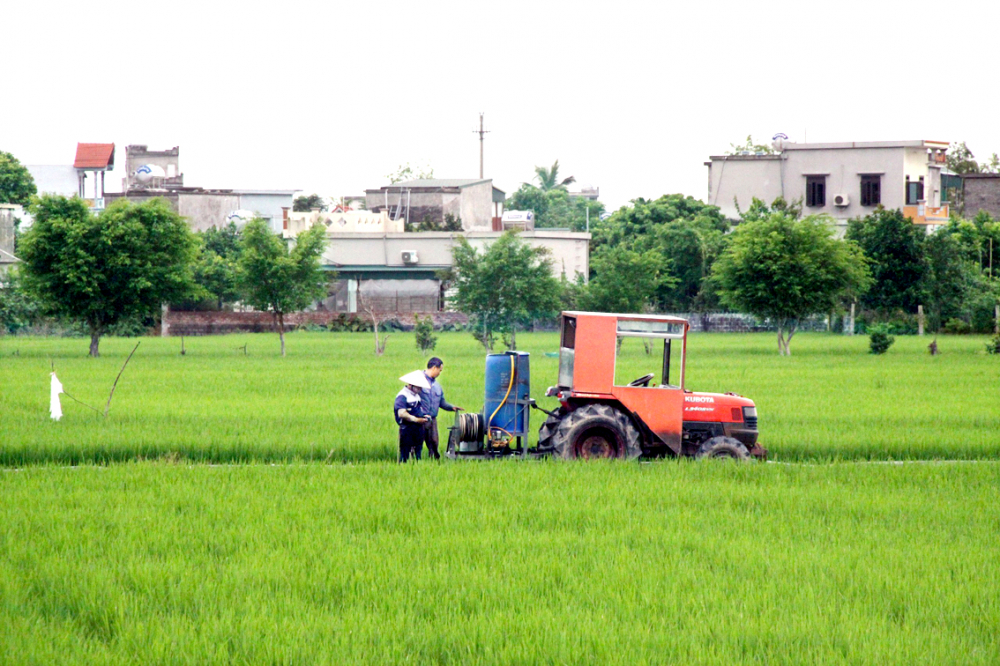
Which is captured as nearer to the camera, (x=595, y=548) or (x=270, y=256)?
(x=595, y=548)

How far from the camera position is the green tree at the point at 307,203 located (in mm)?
92188

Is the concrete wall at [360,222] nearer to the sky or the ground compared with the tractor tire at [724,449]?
nearer to the sky

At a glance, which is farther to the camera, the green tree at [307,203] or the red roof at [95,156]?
the red roof at [95,156]

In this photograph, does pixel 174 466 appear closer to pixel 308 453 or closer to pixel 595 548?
pixel 308 453

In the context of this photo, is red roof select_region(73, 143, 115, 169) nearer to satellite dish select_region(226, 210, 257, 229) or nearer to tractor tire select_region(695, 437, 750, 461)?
satellite dish select_region(226, 210, 257, 229)

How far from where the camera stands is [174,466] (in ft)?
47.2

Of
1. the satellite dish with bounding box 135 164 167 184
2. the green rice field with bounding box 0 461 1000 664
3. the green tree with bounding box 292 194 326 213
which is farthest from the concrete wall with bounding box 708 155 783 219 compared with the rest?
the green rice field with bounding box 0 461 1000 664

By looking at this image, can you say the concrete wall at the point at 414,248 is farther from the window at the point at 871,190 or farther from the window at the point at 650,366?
the window at the point at 871,190

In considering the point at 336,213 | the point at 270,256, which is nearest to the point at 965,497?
the point at 270,256

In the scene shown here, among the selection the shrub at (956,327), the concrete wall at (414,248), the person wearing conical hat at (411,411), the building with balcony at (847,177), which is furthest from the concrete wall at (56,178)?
the person wearing conical hat at (411,411)

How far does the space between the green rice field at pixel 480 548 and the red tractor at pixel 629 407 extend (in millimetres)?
506

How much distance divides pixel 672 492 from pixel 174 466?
644 cm

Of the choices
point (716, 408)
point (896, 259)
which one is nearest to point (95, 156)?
point (896, 259)

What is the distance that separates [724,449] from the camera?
14820 mm
